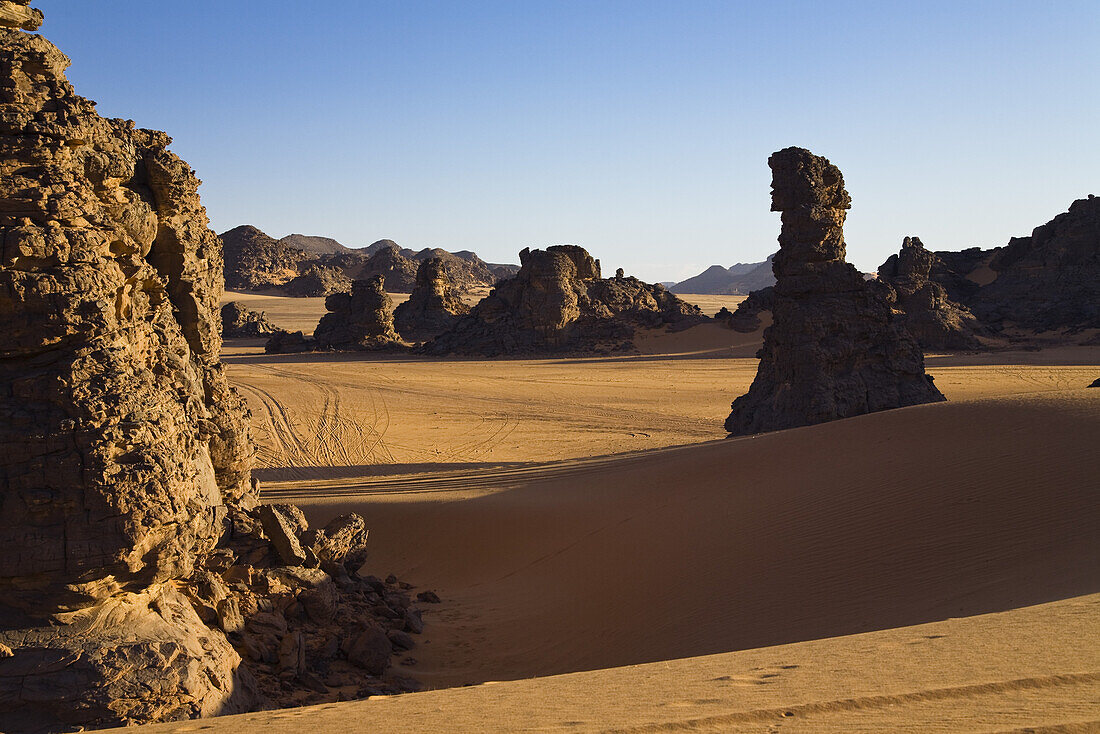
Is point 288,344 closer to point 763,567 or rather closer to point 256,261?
point 763,567

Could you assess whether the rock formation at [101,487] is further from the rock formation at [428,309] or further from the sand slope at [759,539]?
the rock formation at [428,309]

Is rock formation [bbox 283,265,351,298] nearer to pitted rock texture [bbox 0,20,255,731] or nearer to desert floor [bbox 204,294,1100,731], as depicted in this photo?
desert floor [bbox 204,294,1100,731]

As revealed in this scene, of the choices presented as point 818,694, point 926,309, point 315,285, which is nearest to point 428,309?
point 926,309

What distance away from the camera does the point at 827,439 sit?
13.0 metres

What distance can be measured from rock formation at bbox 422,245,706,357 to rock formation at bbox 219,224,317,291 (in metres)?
46.1

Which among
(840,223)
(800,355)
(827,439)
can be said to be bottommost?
(827,439)

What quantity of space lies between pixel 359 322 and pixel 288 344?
3.92 m

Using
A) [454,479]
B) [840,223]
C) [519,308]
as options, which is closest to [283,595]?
[454,479]

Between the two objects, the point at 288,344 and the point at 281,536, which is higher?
the point at 288,344

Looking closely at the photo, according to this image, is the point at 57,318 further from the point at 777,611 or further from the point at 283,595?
the point at 777,611

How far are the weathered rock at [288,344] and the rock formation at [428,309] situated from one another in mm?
7969

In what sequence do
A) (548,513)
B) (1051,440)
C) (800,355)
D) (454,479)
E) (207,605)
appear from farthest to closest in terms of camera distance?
(800,355), (454,479), (548,513), (1051,440), (207,605)

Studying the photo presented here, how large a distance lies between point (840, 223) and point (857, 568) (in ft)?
43.8

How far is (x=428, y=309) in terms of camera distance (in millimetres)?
53750
